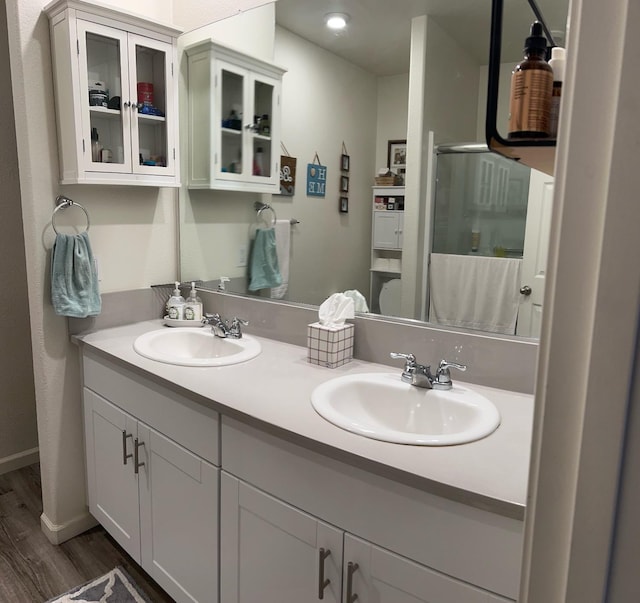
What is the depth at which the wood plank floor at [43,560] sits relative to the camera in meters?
1.88

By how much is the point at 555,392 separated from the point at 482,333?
110 cm

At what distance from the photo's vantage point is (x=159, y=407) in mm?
1629

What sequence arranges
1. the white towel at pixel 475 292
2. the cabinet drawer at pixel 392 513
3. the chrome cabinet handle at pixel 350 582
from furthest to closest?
the white towel at pixel 475 292 → the chrome cabinet handle at pixel 350 582 → the cabinet drawer at pixel 392 513

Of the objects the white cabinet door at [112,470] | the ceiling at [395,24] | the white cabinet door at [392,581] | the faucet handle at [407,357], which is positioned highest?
the ceiling at [395,24]

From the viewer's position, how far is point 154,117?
80.7 inches

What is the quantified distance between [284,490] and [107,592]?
1077 millimetres

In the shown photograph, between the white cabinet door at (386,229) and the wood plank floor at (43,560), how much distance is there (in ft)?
4.82

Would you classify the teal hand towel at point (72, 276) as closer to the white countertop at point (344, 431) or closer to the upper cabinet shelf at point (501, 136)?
the white countertop at point (344, 431)

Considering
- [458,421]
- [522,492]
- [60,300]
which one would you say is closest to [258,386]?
[458,421]

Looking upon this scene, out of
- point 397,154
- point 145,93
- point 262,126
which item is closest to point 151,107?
point 145,93

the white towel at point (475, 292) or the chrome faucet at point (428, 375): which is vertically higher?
the white towel at point (475, 292)

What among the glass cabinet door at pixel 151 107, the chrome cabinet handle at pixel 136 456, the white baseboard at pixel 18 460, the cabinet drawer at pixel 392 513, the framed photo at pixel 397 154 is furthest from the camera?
the white baseboard at pixel 18 460

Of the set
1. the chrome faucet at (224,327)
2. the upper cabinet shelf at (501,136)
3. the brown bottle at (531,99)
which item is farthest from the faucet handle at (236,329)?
the brown bottle at (531,99)

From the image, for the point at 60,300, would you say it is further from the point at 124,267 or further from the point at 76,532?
the point at 76,532
